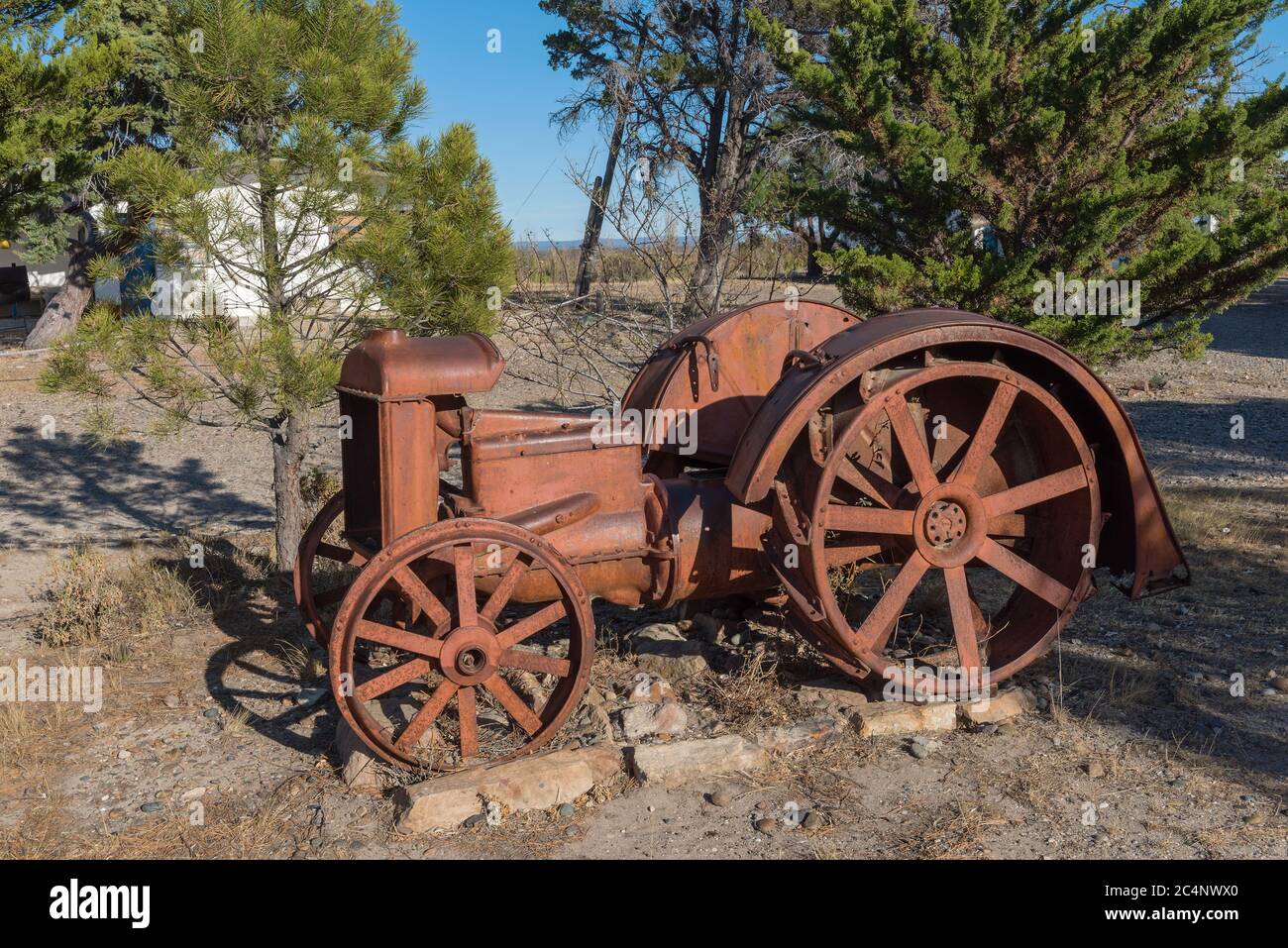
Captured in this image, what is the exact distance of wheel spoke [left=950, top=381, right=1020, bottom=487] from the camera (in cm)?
387

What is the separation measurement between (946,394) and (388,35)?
11.2 ft

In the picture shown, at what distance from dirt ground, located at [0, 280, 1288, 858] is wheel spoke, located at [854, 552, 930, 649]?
1.33ft

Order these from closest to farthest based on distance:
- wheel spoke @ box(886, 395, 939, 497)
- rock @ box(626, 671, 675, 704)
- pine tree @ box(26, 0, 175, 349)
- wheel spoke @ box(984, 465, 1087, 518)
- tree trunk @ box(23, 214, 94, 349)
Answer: wheel spoke @ box(886, 395, 939, 497) < wheel spoke @ box(984, 465, 1087, 518) < rock @ box(626, 671, 675, 704) < pine tree @ box(26, 0, 175, 349) < tree trunk @ box(23, 214, 94, 349)

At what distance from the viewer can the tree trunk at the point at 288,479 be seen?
5621 millimetres

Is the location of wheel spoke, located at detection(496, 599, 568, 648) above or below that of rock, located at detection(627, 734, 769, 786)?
above

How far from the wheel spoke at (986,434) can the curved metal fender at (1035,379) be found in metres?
0.18

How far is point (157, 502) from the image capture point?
841 cm

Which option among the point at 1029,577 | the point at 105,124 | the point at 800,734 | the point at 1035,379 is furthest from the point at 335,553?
the point at 105,124

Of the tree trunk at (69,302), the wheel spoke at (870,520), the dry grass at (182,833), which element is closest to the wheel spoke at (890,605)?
the wheel spoke at (870,520)

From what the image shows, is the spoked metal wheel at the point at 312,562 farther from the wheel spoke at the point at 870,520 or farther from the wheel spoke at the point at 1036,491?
the wheel spoke at the point at 1036,491

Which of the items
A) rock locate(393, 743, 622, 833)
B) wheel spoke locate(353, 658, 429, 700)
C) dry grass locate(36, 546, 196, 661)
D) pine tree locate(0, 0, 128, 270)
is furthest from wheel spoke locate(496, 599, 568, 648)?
pine tree locate(0, 0, 128, 270)

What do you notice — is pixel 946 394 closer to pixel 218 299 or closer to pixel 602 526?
pixel 602 526

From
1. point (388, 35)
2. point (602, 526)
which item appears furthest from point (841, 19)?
point (602, 526)

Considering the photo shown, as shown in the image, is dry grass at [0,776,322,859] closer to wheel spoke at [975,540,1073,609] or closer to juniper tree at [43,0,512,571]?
juniper tree at [43,0,512,571]
